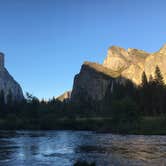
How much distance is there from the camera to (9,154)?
35.5 meters

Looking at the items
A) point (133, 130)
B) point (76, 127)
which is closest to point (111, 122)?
point (76, 127)

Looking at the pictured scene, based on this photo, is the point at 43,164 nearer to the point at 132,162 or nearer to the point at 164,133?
the point at 132,162

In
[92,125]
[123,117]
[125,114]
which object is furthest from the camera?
[92,125]

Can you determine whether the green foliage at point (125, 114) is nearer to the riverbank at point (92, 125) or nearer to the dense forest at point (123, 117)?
the dense forest at point (123, 117)

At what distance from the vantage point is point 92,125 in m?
95.1

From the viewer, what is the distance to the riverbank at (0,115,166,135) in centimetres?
7506

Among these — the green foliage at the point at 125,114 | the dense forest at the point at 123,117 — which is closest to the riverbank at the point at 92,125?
the dense forest at the point at 123,117

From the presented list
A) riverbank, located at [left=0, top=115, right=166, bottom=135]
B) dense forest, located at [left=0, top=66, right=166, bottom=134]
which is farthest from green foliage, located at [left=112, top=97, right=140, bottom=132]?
riverbank, located at [left=0, top=115, right=166, bottom=135]

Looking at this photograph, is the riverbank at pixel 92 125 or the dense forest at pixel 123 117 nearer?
the riverbank at pixel 92 125

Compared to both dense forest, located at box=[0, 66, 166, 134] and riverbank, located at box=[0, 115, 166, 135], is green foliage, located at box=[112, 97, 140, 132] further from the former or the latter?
riverbank, located at box=[0, 115, 166, 135]

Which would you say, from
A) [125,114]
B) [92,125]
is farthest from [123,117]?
[92,125]

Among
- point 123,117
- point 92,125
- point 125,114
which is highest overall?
point 125,114

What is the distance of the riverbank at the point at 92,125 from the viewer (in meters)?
75.1

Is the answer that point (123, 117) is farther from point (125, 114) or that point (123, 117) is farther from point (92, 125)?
point (92, 125)
